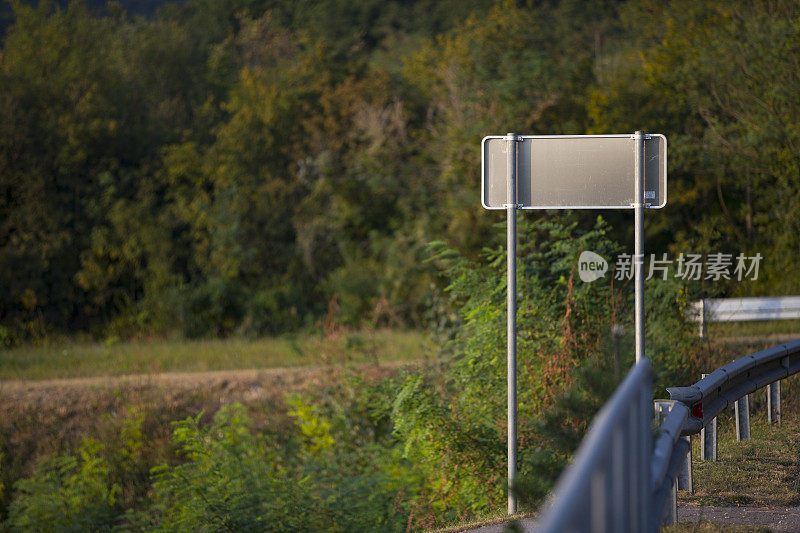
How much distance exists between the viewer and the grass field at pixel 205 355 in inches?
563

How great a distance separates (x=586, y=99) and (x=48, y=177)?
14.2m

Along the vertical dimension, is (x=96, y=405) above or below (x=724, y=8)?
below

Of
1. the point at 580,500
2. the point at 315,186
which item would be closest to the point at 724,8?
the point at 315,186

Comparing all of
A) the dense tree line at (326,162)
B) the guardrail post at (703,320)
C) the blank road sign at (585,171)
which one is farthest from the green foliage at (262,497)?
the dense tree line at (326,162)

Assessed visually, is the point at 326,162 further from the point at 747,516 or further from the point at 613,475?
the point at 613,475

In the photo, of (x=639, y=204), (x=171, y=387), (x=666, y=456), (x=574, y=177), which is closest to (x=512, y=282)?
(x=574, y=177)

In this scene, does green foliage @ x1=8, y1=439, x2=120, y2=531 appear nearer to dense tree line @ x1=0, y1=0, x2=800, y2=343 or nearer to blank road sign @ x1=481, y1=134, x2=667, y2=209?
blank road sign @ x1=481, y1=134, x2=667, y2=209

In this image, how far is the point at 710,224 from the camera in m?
20.5

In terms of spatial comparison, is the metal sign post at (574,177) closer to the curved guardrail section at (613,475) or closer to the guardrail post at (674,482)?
the guardrail post at (674,482)

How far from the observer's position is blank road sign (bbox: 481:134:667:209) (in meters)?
6.62

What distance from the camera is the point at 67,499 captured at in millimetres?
11625

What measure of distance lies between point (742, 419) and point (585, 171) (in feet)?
9.13

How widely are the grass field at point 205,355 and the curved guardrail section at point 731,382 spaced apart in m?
6.33

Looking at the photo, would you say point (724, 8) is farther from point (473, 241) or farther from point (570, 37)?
point (570, 37)
